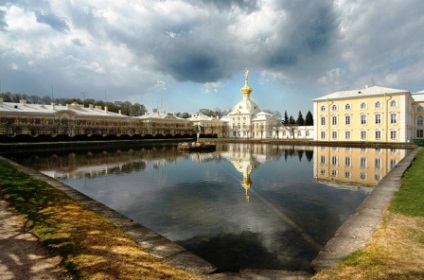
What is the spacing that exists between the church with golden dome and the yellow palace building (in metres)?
21.5

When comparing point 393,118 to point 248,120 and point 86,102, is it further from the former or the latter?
point 86,102

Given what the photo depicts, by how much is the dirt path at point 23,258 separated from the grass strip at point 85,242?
129 mm

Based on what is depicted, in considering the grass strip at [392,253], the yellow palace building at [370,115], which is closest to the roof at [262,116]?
the yellow palace building at [370,115]

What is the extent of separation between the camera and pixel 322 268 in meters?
3.92

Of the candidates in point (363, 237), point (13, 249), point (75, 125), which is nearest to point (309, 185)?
point (363, 237)

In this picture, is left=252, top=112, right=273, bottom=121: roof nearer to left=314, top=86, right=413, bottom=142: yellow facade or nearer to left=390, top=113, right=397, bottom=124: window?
left=314, top=86, right=413, bottom=142: yellow facade

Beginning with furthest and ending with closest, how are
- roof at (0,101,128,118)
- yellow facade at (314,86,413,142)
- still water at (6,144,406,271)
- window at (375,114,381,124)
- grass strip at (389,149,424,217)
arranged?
roof at (0,101,128,118), window at (375,114,381,124), yellow facade at (314,86,413,142), grass strip at (389,149,424,217), still water at (6,144,406,271)

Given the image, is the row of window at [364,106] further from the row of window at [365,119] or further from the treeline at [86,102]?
the treeline at [86,102]

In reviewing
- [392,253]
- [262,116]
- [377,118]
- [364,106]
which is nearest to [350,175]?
[392,253]

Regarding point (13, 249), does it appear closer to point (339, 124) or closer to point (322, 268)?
point (322, 268)

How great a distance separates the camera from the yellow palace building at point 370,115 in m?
39.2

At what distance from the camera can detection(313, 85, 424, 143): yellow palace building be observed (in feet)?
129

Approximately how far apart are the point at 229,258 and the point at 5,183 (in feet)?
27.6

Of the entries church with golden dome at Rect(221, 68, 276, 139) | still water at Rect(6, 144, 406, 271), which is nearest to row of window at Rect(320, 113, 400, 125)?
church with golden dome at Rect(221, 68, 276, 139)
